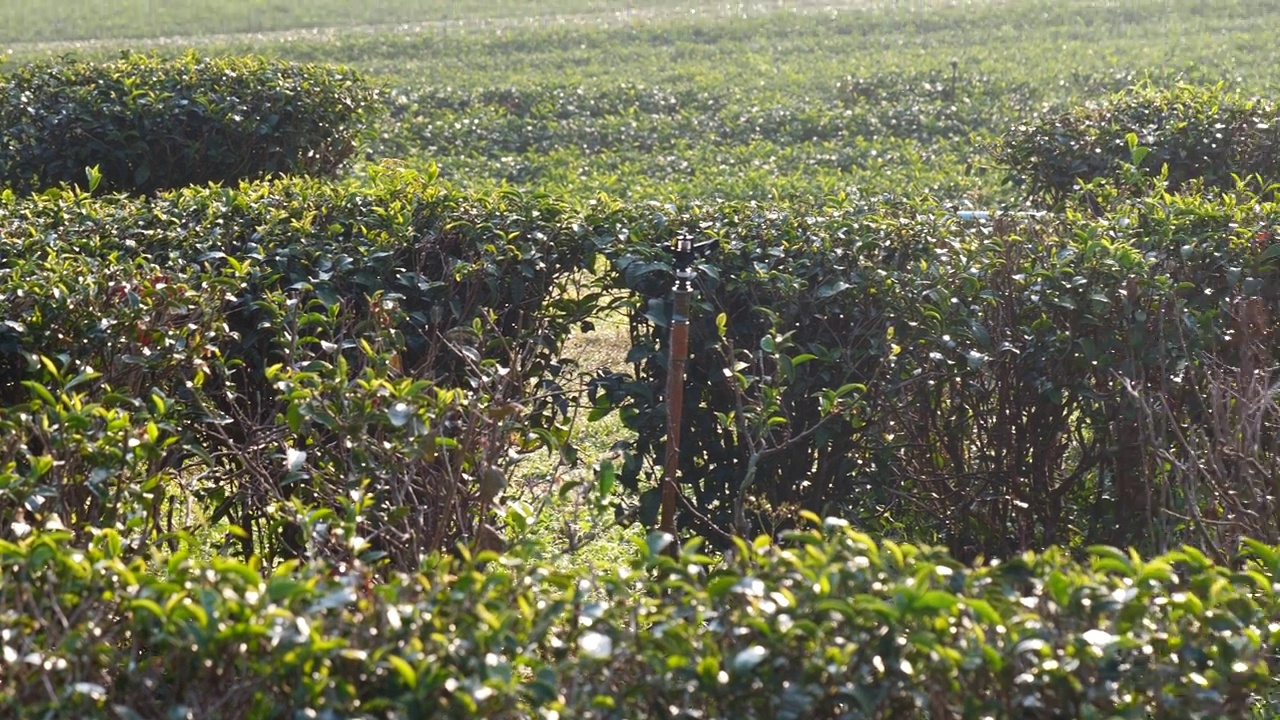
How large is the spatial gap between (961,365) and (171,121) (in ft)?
15.1

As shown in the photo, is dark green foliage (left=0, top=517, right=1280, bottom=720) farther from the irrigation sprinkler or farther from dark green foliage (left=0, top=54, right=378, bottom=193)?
dark green foliage (left=0, top=54, right=378, bottom=193)

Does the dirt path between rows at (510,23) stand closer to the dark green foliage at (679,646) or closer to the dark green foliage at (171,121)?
the dark green foliage at (171,121)

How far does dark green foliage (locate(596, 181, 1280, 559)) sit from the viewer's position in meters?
3.55

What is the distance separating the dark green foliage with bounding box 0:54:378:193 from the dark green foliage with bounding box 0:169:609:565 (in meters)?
2.29

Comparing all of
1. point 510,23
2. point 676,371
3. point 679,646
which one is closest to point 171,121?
point 676,371

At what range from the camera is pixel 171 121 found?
6.79 m

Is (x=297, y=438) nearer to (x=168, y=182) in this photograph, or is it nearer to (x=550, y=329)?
(x=550, y=329)

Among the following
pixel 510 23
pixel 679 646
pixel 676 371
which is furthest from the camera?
pixel 510 23

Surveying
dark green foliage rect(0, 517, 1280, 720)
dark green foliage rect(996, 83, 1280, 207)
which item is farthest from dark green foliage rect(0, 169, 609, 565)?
dark green foliage rect(996, 83, 1280, 207)

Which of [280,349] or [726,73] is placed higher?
[280,349]

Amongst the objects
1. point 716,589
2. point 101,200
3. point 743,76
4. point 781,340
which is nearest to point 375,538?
point 781,340

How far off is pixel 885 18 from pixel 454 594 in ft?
76.7

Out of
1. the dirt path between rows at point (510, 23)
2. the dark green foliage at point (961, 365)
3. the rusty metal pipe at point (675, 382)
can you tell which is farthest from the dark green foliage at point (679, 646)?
the dirt path between rows at point (510, 23)

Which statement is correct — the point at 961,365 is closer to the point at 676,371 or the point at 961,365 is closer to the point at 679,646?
the point at 676,371
